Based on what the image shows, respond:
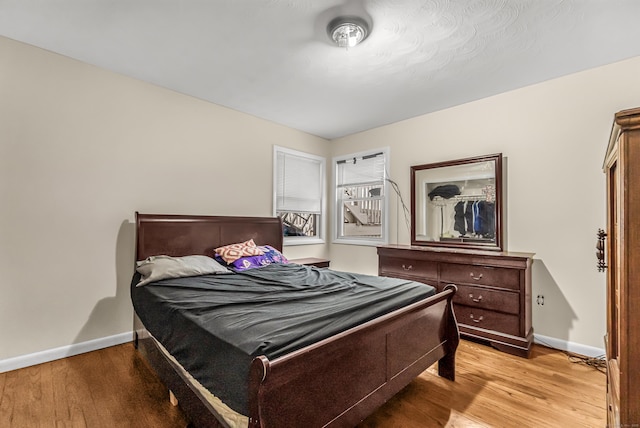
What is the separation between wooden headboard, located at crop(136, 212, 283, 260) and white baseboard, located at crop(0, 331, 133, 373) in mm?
795

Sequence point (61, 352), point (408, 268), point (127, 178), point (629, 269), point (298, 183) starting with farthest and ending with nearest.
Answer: point (298, 183), point (408, 268), point (127, 178), point (61, 352), point (629, 269)

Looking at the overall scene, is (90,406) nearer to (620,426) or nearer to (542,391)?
(620,426)

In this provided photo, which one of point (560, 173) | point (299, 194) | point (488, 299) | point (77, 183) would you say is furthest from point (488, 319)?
point (77, 183)

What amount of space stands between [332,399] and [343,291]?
2.74 ft

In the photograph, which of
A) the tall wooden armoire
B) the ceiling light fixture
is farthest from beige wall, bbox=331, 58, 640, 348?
the tall wooden armoire

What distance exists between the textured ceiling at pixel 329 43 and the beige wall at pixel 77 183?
0.81ft

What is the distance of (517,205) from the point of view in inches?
121

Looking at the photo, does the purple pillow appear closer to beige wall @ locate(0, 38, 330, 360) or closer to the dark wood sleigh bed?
beige wall @ locate(0, 38, 330, 360)

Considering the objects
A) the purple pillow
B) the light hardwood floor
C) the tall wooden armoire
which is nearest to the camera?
the tall wooden armoire

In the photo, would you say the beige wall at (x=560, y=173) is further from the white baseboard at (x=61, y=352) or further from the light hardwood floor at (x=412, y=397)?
the white baseboard at (x=61, y=352)

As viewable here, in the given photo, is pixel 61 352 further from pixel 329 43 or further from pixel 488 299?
pixel 488 299

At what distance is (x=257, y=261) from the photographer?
128 inches

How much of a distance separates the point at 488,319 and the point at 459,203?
49.8 inches

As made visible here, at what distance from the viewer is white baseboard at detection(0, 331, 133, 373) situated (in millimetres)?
2355
